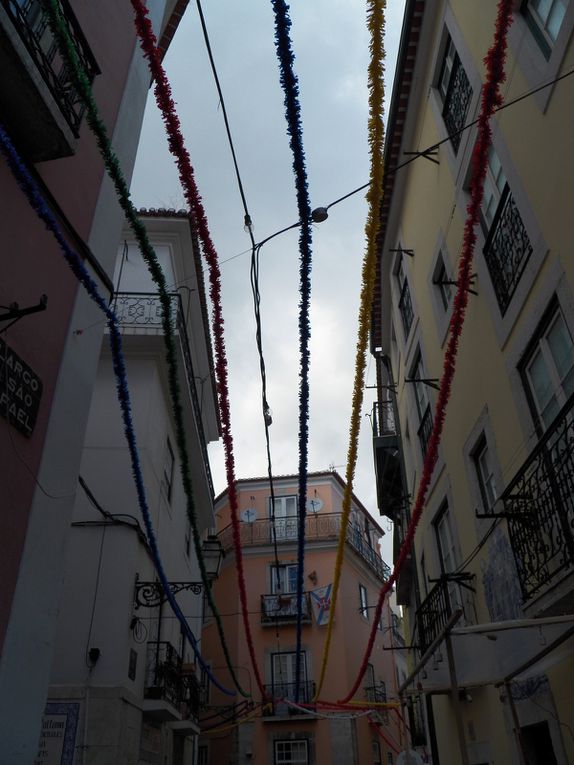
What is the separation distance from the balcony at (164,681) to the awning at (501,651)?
550 cm

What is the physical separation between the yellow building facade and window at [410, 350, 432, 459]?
4cm

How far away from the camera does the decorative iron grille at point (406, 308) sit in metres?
12.7

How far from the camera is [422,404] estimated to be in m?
11.9

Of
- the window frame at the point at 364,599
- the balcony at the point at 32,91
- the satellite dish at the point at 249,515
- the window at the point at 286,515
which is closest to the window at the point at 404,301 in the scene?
the balcony at the point at 32,91

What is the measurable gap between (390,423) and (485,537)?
33.4 ft

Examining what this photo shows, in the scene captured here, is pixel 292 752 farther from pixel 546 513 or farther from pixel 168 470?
pixel 546 513

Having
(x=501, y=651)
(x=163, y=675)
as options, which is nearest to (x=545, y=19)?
(x=501, y=651)

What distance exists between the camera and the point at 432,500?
1091 centimetres

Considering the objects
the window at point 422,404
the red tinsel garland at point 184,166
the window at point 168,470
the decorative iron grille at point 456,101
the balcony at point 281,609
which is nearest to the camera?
the red tinsel garland at point 184,166

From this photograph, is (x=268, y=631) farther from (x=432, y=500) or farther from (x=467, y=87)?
(x=467, y=87)

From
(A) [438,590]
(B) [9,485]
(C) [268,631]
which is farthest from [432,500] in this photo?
(C) [268,631]

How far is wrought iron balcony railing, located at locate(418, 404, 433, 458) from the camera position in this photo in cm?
1101

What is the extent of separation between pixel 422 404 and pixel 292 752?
54.8 feet

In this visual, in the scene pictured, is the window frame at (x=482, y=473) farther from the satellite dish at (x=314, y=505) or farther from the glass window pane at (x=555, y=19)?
the satellite dish at (x=314, y=505)
